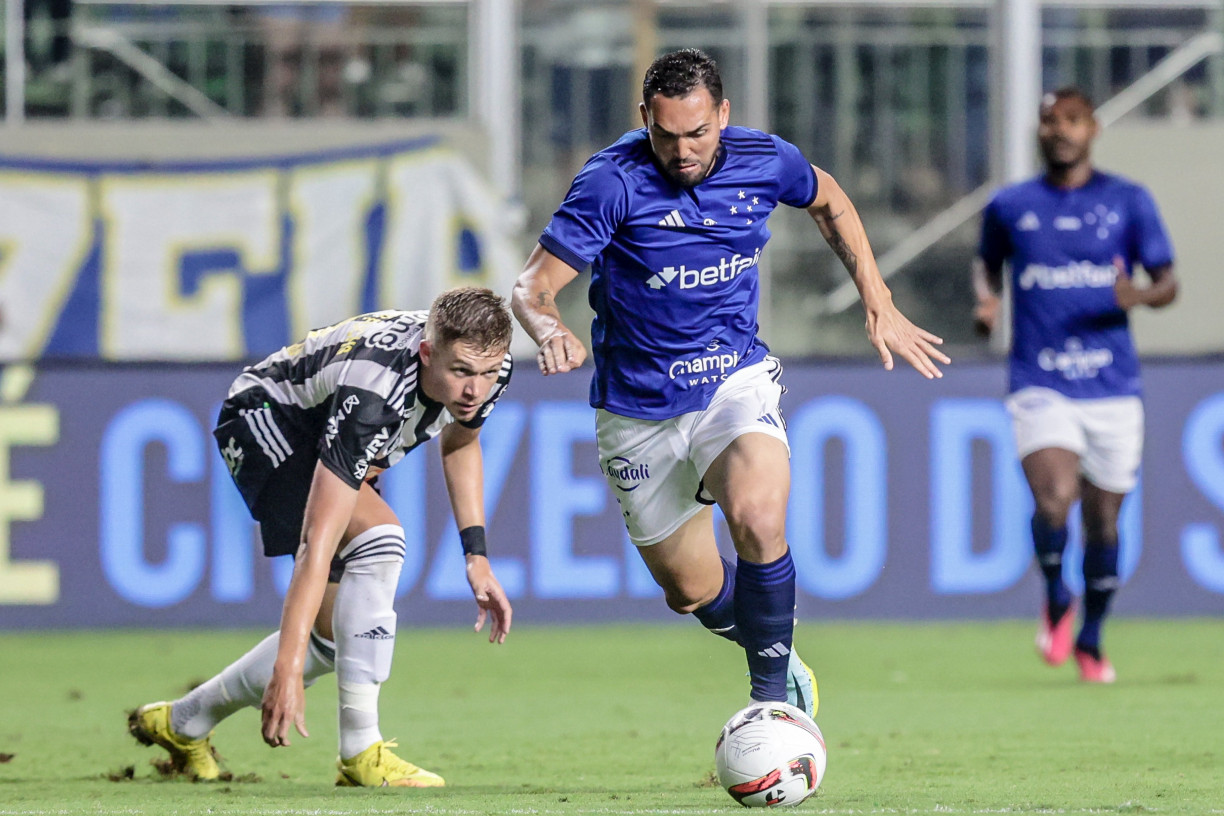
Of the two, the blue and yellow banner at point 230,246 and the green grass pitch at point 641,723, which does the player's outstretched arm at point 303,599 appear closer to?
the green grass pitch at point 641,723

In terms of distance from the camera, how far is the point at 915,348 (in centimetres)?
539

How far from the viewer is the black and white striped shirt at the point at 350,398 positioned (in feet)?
16.8

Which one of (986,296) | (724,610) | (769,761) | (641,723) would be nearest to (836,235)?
(724,610)

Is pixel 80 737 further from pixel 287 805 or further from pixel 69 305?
pixel 69 305

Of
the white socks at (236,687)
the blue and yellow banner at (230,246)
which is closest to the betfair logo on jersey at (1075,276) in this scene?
the white socks at (236,687)

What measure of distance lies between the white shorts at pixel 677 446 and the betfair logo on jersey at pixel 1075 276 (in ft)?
9.95

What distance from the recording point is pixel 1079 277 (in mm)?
8359

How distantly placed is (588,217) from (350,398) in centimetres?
83

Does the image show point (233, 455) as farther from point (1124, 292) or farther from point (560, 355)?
point (1124, 292)

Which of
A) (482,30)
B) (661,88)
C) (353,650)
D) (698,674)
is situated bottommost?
(698,674)

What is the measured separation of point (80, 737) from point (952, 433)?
18.2 feet

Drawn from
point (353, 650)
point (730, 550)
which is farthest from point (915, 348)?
point (730, 550)

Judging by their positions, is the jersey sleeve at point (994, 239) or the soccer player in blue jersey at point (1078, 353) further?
the jersey sleeve at point (994, 239)

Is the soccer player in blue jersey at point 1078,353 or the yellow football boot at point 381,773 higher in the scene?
the soccer player in blue jersey at point 1078,353
